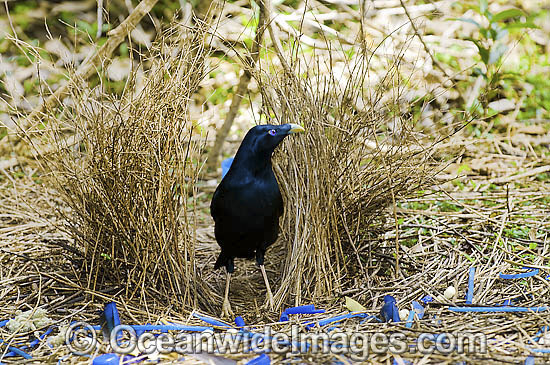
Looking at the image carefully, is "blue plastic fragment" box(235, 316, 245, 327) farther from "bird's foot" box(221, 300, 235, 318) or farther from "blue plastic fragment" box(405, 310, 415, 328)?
"blue plastic fragment" box(405, 310, 415, 328)

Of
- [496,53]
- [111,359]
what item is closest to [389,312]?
[111,359]

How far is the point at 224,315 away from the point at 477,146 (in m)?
3.06

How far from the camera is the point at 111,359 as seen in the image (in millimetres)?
2299

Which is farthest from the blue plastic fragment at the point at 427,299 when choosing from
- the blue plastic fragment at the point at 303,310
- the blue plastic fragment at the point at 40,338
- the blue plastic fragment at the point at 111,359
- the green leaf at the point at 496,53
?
the green leaf at the point at 496,53

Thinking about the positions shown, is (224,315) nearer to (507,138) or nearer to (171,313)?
(171,313)

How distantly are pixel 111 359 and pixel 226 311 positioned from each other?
849mm

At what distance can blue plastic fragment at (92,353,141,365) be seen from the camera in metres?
2.28

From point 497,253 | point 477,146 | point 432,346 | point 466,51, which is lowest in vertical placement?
point 432,346

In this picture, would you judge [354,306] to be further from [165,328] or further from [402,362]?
[165,328]

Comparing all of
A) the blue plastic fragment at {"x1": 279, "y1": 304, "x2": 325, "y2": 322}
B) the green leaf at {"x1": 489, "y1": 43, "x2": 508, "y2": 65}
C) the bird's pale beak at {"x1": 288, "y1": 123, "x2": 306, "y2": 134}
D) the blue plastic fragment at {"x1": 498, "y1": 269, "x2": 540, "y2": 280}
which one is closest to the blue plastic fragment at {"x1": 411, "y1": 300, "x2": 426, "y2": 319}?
the blue plastic fragment at {"x1": 279, "y1": 304, "x2": 325, "y2": 322}

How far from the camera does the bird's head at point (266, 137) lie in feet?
9.50

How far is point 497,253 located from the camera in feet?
10.8

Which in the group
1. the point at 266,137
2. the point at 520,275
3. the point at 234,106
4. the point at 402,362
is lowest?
the point at 402,362

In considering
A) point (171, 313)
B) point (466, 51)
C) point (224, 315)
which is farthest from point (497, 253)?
point (466, 51)
